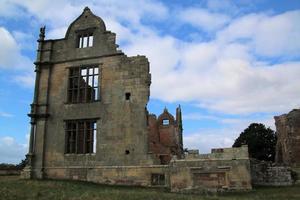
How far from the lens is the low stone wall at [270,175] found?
2033 centimetres

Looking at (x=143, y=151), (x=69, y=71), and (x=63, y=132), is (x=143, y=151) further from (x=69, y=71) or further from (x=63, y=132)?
(x=69, y=71)

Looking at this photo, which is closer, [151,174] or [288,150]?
[151,174]

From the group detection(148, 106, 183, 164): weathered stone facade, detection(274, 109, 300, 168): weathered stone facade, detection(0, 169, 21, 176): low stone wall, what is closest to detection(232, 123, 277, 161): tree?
detection(148, 106, 183, 164): weathered stone facade

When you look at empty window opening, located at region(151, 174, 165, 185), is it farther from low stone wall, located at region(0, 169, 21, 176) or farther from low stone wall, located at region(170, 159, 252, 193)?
low stone wall, located at region(0, 169, 21, 176)

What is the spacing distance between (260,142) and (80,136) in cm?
3195

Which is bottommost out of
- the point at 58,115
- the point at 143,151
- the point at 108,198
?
the point at 108,198

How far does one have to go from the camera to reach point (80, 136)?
80.5 ft

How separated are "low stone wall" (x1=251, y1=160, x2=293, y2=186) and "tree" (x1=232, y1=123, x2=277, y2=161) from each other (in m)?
29.0

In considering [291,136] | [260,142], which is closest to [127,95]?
[291,136]

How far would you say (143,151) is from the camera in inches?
893

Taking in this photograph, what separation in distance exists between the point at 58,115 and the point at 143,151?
674 cm

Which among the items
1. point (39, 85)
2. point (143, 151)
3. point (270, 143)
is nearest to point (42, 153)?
point (39, 85)

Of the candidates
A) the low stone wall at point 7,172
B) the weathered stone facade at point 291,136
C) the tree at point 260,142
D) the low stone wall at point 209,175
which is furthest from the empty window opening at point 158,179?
the tree at point 260,142

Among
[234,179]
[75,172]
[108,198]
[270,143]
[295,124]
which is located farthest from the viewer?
[270,143]
